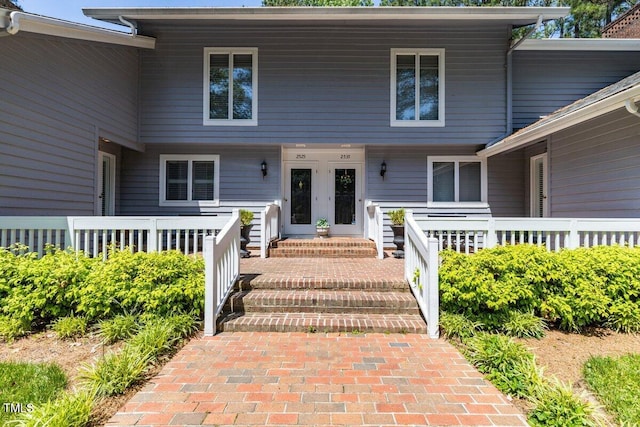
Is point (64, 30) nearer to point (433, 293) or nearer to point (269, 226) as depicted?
Result: point (269, 226)

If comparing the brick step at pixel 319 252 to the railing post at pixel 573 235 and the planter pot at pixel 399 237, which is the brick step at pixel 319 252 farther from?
the railing post at pixel 573 235

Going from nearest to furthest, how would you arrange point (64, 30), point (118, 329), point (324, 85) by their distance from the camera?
point (118, 329)
point (64, 30)
point (324, 85)

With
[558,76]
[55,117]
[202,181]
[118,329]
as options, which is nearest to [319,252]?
[202,181]

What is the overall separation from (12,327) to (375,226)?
6.10 meters

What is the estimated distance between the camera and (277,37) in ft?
26.5

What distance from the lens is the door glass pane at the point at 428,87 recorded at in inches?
322

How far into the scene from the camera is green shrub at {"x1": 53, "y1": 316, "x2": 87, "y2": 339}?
360 centimetres

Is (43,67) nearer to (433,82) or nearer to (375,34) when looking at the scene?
(375,34)

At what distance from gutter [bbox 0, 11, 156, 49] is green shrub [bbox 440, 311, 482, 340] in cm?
677

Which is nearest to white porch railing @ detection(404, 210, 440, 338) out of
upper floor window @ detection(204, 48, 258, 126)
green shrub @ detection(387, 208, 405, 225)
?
green shrub @ detection(387, 208, 405, 225)

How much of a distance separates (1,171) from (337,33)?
7022 mm

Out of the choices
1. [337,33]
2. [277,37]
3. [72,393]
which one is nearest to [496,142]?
[337,33]

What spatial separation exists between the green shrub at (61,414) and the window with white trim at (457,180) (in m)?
7.68

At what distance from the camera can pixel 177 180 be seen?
8.46 meters
